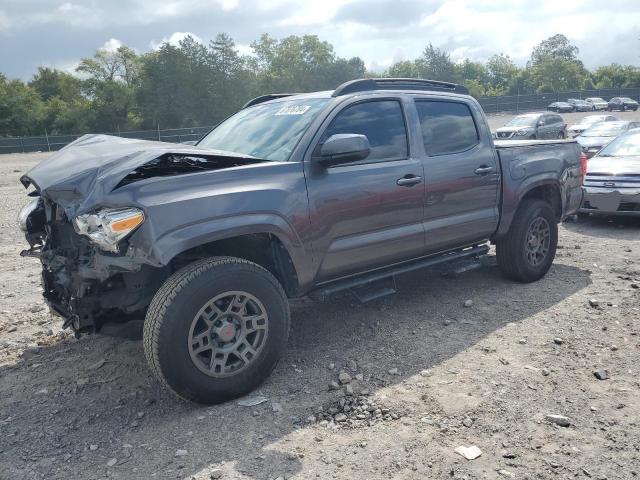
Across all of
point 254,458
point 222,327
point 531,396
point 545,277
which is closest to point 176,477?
point 254,458

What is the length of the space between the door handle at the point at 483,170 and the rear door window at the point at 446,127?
0.21 m

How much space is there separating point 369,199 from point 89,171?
74.6 inches

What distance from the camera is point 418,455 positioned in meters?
2.81

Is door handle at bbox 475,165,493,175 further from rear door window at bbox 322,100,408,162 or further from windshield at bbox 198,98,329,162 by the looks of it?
windshield at bbox 198,98,329,162

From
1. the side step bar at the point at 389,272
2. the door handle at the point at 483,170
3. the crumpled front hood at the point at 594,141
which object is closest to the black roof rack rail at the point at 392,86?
the door handle at the point at 483,170

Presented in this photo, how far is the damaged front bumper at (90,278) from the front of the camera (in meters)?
3.11

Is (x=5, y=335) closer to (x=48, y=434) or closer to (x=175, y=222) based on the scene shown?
(x=48, y=434)

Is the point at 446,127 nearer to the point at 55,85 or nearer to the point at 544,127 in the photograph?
the point at 544,127

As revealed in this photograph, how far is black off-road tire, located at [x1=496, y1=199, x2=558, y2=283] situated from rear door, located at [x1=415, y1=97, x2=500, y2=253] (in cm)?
34

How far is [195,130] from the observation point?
35.6 m

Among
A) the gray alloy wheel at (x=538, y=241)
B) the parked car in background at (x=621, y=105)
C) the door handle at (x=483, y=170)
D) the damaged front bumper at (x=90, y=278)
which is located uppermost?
the parked car in background at (x=621, y=105)

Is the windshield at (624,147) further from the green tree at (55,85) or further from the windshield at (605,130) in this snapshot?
the green tree at (55,85)

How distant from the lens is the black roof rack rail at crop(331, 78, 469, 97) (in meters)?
4.24

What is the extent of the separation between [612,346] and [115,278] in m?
3.56
